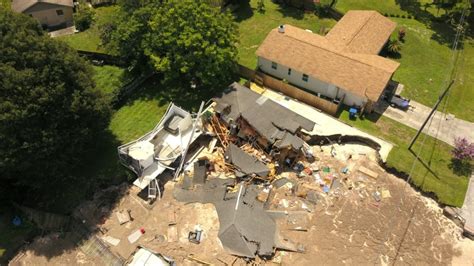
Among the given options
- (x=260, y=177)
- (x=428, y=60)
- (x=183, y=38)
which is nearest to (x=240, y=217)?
(x=260, y=177)

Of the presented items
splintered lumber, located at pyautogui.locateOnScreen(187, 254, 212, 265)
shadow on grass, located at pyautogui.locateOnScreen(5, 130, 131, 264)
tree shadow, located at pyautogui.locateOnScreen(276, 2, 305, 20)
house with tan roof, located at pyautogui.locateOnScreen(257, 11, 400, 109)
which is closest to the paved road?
house with tan roof, located at pyautogui.locateOnScreen(257, 11, 400, 109)

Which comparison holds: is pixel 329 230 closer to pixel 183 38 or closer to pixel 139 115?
pixel 183 38

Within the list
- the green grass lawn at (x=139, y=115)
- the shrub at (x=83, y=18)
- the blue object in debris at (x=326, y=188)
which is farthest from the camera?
the shrub at (x=83, y=18)

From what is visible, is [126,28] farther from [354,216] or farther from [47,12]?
[354,216]

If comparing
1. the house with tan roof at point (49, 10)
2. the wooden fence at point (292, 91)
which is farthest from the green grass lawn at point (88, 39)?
A: the wooden fence at point (292, 91)

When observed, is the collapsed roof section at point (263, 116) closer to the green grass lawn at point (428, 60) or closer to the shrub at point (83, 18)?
the green grass lawn at point (428, 60)
